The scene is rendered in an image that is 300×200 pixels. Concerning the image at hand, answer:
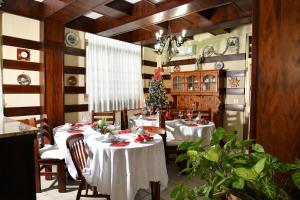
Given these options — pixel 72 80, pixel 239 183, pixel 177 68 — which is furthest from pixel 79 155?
pixel 177 68

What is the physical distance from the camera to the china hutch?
5.30 m

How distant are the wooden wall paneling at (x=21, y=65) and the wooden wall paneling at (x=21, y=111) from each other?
0.74 m

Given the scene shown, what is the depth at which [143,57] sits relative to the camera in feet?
21.2

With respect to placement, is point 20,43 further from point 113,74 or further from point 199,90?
point 199,90

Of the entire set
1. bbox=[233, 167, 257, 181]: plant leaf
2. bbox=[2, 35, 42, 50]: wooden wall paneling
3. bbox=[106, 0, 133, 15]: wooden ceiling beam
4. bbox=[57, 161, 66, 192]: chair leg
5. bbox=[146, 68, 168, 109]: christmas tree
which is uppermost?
bbox=[106, 0, 133, 15]: wooden ceiling beam

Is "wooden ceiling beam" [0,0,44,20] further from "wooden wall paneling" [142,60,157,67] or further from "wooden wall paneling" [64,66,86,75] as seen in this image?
"wooden wall paneling" [142,60,157,67]

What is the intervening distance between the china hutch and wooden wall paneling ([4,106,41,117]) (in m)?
3.50

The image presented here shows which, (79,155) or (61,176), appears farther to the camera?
(61,176)

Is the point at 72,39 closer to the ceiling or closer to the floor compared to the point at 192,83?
closer to the ceiling

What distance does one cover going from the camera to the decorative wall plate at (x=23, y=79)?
3.86m

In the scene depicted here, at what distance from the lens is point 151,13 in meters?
3.79

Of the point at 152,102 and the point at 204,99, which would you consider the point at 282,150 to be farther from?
the point at 204,99

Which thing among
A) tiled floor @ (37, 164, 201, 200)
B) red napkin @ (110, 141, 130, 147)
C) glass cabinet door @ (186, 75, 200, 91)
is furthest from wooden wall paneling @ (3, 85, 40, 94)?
glass cabinet door @ (186, 75, 200, 91)

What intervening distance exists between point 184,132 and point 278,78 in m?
2.19
